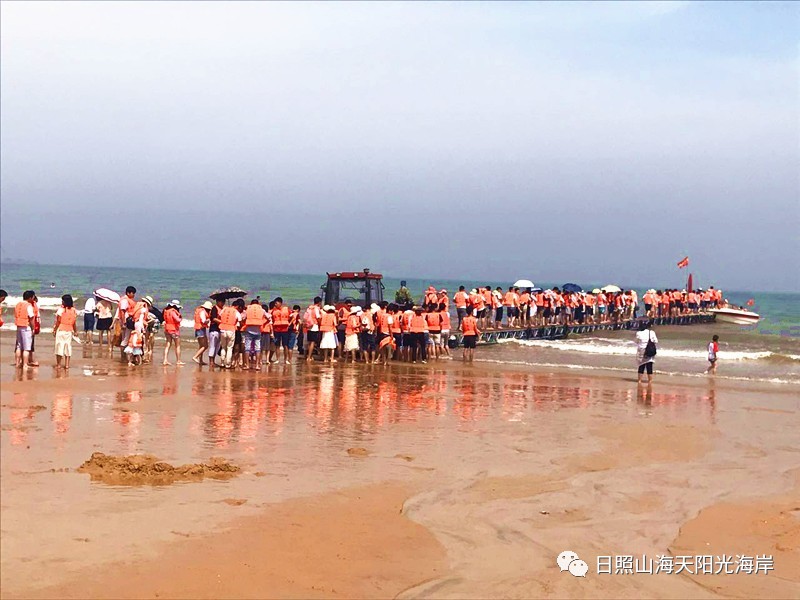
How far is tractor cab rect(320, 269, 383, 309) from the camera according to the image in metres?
26.1

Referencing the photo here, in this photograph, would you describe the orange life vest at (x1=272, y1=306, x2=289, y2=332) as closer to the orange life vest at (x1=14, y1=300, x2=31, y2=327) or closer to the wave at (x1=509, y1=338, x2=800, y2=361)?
the orange life vest at (x1=14, y1=300, x2=31, y2=327)

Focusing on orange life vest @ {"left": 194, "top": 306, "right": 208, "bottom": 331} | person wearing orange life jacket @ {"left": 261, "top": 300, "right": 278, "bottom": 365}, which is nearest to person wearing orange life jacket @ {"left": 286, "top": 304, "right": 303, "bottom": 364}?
person wearing orange life jacket @ {"left": 261, "top": 300, "right": 278, "bottom": 365}

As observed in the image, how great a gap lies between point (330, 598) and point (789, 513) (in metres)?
5.69

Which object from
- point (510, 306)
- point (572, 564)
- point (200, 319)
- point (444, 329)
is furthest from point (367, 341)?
point (572, 564)

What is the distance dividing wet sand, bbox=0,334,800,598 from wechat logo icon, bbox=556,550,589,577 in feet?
0.35

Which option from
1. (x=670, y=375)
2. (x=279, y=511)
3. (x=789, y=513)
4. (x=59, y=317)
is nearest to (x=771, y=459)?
(x=789, y=513)

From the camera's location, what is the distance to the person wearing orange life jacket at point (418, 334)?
81.3ft

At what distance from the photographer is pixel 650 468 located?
39.2 ft

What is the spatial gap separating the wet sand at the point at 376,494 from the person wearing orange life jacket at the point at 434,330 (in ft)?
27.1

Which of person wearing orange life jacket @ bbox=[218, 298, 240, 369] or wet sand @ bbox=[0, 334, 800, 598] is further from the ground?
person wearing orange life jacket @ bbox=[218, 298, 240, 369]

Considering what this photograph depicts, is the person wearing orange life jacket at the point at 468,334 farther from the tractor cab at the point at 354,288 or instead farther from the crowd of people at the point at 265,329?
the tractor cab at the point at 354,288

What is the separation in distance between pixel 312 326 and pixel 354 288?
9.44 ft

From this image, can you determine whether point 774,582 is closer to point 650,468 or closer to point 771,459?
point 650,468

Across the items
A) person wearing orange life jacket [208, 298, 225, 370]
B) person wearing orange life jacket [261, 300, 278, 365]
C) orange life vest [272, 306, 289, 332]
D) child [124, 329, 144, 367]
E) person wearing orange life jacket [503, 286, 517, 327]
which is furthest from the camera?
person wearing orange life jacket [503, 286, 517, 327]
